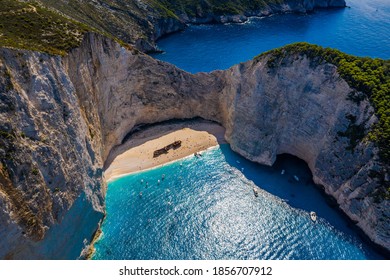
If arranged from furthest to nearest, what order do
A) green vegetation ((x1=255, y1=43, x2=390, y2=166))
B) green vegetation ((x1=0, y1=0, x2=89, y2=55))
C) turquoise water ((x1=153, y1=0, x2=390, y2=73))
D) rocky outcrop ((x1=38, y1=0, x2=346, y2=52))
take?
turquoise water ((x1=153, y1=0, x2=390, y2=73)) → rocky outcrop ((x1=38, y1=0, x2=346, y2=52)) → green vegetation ((x1=255, y1=43, x2=390, y2=166)) → green vegetation ((x1=0, y1=0, x2=89, y2=55))

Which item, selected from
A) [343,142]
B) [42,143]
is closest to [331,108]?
[343,142]

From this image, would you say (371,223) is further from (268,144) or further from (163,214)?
(163,214)

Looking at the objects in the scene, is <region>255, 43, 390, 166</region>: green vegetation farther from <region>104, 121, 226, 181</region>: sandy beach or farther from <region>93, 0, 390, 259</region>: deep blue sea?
<region>104, 121, 226, 181</region>: sandy beach

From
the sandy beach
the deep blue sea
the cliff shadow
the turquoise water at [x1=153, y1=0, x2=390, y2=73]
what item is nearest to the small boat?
the deep blue sea

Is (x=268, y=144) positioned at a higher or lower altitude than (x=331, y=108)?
lower

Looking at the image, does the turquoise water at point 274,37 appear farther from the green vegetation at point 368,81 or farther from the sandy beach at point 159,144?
the green vegetation at point 368,81

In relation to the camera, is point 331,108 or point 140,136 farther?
point 140,136

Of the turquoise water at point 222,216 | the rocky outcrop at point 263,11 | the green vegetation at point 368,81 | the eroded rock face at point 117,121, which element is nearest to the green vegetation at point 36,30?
the eroded rock face at point 117,121
